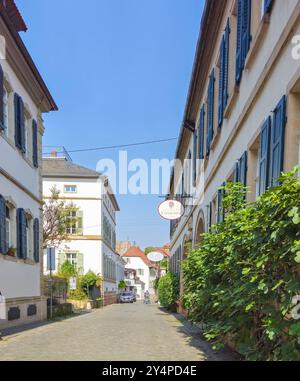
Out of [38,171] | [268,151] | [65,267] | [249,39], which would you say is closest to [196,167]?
[38,171]

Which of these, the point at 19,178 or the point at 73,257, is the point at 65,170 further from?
the point at 19,178

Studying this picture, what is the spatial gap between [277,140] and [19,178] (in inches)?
381

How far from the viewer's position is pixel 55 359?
6395mm

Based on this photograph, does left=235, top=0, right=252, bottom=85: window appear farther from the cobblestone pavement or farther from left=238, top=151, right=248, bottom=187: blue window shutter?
the cobblestone pavement

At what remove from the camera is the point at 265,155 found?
599 cm

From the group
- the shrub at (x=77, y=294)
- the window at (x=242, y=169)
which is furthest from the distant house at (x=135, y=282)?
the window at (x=242, y=169)

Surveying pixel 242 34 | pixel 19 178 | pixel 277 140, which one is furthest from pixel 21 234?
pixel 277 140

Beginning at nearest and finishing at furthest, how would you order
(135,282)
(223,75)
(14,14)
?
(223,75)
(14,14)
(135,282)

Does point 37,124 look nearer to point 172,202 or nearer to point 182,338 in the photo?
point 172,202

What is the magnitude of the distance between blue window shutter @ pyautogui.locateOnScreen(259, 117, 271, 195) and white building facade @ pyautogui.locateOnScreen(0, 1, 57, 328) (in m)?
7.58

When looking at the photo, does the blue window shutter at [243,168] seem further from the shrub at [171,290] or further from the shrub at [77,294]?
the shrub at [77,294]

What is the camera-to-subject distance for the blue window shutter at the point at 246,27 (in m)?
7.12

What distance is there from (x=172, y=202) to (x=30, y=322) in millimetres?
7265

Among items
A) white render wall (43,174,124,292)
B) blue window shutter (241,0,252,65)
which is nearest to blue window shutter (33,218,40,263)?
blue window shutter (241,0,252,65)
